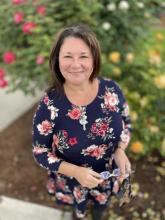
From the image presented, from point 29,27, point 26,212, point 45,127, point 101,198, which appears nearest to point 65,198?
point 101,198

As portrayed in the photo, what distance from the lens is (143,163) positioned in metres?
3.15

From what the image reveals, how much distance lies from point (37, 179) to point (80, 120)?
137cm

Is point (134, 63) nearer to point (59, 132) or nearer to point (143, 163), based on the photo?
point (143, 163)

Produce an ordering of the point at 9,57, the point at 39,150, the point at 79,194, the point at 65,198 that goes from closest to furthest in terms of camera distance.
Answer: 1. the point at 39,150
2. the point at 79,194
3. the point at 65,198
4. the point at 9,57

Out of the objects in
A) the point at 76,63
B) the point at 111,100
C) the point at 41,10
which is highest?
the point at 76,63

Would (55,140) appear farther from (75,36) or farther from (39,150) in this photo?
(75,36)

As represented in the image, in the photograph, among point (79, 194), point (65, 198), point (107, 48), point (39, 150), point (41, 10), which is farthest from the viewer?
point (107, 48)

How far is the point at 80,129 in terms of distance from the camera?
1.81 meters

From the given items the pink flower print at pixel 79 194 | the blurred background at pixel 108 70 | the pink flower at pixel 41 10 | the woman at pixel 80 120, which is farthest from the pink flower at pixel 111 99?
the pink flower at pixel 41 10

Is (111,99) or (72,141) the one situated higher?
(111,99)

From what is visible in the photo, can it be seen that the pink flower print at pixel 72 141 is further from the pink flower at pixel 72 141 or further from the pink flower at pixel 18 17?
the pink flower at pixel 18 17

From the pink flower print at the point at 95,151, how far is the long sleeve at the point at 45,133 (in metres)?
0.15

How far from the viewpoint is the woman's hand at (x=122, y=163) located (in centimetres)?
190

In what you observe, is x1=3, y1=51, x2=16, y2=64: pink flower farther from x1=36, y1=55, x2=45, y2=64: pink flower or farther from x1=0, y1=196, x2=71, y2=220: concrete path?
x1=0, y1=196, x2=71, y2=220: concrete path
